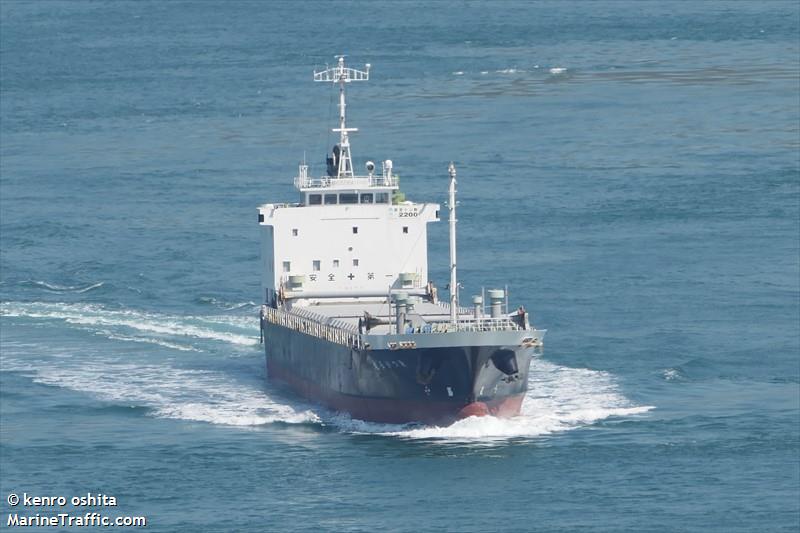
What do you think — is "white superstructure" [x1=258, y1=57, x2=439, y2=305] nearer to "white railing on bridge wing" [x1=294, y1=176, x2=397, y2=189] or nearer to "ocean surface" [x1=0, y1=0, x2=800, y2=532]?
"white railing on bridge wing" [x1=294, y1=176, x2=397, y2=189]

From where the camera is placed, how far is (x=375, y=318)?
7944cm

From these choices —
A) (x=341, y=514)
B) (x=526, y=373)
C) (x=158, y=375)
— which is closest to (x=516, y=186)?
(x=158, y=375)

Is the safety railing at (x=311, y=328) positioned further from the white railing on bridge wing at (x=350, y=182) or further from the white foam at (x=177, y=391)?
the white railing on bridge wing at (x=350, y=182)

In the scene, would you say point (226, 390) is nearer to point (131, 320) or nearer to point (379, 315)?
point (379, 315)

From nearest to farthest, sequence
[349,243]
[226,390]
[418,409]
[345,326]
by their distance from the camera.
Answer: [418,409], [345,326], [226,390], [349,243]

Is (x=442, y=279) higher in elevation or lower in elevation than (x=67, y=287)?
higher

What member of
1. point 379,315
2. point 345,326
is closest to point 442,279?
point 379,315

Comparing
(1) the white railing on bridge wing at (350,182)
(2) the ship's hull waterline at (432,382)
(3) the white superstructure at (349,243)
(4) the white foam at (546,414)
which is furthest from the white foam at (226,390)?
(1) the white railing on bridge wing at (350,182)

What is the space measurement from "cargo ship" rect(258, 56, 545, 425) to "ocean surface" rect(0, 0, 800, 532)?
112cm

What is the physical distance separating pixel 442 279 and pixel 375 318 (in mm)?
21897

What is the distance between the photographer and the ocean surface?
69.2 meters

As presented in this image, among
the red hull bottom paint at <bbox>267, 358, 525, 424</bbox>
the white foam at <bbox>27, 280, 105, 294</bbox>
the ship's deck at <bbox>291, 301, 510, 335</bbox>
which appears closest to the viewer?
the red hull bottom paint at <bbox>267, 358, 525, 424</bbox>

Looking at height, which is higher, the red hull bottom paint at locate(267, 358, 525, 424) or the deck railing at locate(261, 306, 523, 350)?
the deck railing at locate(261, 306, 523, 350)

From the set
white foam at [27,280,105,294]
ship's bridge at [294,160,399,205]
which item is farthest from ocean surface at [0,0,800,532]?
ship's bridge at [294,160,399,205]
